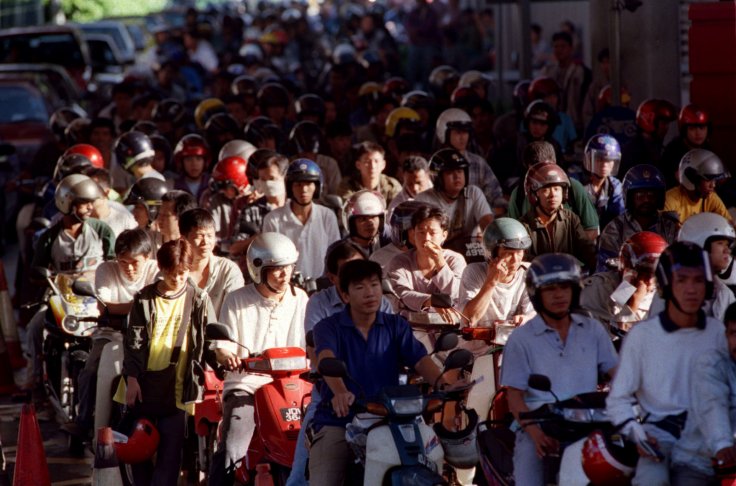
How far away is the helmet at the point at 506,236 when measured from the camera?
33.8 ft

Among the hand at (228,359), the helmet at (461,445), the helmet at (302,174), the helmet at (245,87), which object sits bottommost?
the helmet at (461,445)

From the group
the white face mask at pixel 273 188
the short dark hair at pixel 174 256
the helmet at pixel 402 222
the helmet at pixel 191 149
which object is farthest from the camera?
the helmet at pixel 191 149

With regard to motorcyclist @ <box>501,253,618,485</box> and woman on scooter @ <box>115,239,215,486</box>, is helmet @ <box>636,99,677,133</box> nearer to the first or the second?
woman on scooter @ <box>115,239,215,486</box>

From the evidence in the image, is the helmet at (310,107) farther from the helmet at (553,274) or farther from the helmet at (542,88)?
the helmet at (553,274)

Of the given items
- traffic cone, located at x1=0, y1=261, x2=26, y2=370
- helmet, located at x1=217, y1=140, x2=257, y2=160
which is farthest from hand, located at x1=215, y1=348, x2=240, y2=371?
helmet, located at x1=217, y1=140, x2=257, y2=160

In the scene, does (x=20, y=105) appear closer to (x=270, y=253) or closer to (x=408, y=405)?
(x=270, y=253)

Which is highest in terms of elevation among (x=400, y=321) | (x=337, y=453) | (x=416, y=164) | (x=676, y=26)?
(x=676, y=26)

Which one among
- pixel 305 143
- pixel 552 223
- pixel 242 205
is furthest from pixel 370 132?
pixel 552 223

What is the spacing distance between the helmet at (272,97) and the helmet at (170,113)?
1072 mm

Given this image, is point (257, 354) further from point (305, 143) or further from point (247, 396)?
point (305, 143)

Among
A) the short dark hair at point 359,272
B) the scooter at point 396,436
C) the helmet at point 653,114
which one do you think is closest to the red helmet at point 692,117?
the helmet at point 653,114

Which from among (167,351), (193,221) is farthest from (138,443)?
(193,221)

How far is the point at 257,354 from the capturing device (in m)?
9.89

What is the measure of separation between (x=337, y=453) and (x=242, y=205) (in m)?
6.42
